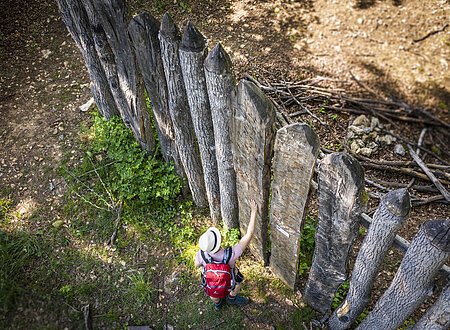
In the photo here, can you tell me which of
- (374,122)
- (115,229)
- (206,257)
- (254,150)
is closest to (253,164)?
(254,150)

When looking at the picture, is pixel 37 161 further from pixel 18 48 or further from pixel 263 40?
pixel 263 40

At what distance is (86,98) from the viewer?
5363 mm

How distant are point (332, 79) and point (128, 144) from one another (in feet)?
9.91

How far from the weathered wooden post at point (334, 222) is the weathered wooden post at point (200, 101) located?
3.76ft

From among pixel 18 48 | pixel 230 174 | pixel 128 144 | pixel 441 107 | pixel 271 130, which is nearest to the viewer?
pixel 271 130

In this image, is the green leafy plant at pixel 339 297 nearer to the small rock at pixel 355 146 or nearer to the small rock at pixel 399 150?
the small rock at pixel 355 146

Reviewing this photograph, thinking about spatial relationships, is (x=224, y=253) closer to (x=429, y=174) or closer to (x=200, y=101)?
(x=200, y=101)

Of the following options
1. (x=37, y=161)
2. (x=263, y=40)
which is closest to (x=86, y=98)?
(x=37, y=161)

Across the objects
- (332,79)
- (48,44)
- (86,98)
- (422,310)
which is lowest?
(422,310)

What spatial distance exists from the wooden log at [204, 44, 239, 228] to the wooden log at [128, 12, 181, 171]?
0.65 m

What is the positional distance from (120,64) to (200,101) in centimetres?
114

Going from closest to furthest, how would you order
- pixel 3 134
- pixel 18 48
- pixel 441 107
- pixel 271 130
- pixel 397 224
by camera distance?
pixel 397 224 → pixel 271 130 → pixel 3 134 → pixel 441 107 → pixel 18 48

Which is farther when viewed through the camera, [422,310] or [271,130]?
[422,310]

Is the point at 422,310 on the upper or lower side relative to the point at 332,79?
lower
